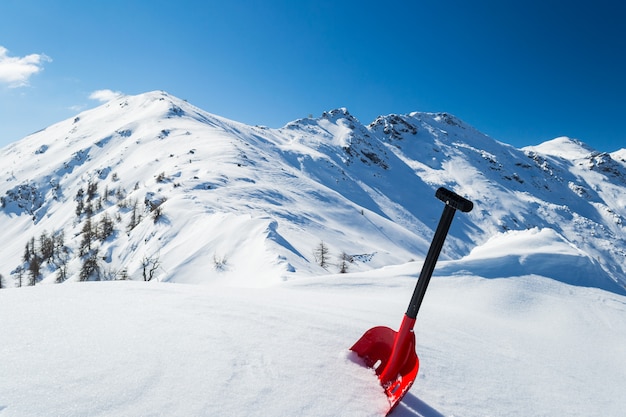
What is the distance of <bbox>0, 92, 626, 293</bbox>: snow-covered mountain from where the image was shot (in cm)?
1620

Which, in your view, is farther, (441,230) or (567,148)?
Result: (567,148)

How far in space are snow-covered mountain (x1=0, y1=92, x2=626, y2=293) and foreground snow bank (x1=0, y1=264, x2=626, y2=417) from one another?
2666mm

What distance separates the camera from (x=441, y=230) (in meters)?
1.99

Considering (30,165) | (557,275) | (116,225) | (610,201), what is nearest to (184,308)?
(557,275)

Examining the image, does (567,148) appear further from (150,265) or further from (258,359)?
(258,359)

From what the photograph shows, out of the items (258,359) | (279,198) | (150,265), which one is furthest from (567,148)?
(258,359)

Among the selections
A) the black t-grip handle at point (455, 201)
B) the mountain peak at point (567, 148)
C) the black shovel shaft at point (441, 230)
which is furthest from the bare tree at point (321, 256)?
the mountain peak at point (567, 148)

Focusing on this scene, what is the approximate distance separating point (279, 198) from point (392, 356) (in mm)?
29274

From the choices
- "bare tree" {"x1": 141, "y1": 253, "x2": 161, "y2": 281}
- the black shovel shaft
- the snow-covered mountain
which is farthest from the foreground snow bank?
"bare tree" {"x1": 141, "y1": 253, "x2": 161, "y2": 281}

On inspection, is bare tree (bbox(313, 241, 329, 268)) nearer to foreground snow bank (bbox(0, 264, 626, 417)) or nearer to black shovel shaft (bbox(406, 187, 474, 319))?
foreground snow bank (bbox(0, 264, 626, 417))

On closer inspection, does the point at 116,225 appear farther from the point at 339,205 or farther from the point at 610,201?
the point at 610,201

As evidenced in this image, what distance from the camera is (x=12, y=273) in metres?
38.3

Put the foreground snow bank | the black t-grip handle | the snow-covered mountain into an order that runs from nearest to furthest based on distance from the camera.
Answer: the foreground snow bank, the black t-grip handle, the snow-covered mountain

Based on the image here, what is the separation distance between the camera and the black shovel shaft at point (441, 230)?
6.28 feet
